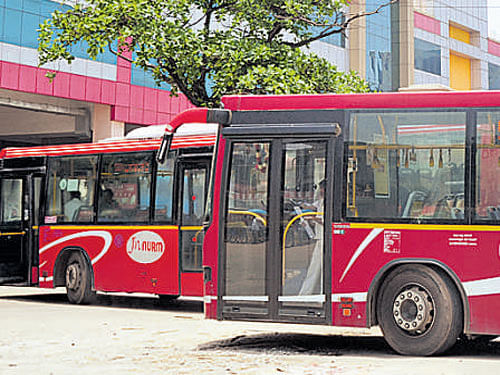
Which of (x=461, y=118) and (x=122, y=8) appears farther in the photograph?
(x=122, y=8)

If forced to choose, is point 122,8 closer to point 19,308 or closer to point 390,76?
point 19,308

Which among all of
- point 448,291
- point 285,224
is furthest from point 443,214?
point 285,224

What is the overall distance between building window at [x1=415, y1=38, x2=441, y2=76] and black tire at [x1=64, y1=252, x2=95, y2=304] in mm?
37495

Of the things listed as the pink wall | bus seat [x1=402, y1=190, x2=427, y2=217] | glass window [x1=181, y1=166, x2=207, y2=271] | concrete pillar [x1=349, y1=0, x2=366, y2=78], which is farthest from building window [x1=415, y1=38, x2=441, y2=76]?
bus seat [x1=402, y1=190, x2=427, y2=217]

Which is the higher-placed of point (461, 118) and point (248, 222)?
point (461, 118)

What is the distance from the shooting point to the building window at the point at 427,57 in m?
50.6

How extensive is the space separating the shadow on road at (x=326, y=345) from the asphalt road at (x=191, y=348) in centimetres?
1

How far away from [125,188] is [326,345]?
20.9ft

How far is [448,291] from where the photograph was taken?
9109 mm

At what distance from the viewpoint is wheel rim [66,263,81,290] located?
53.1 feet

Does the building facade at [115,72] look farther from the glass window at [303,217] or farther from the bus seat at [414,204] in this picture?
the glass window at [303,217]

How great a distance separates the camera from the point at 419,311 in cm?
923

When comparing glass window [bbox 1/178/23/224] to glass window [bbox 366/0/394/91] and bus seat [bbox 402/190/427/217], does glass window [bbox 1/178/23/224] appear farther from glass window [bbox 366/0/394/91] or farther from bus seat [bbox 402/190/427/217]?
glass window [bbox 366/0/394/91]

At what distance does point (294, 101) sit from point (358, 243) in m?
1.86
